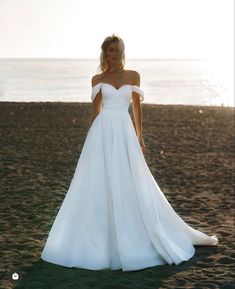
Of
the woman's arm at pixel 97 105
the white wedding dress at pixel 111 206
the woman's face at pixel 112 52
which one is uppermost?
the woman's face at pixel 112 52

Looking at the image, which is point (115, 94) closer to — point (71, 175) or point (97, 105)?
point (97, 105)

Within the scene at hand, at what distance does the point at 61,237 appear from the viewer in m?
7.04

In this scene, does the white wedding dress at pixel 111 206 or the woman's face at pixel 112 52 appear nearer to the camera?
the woman's face at pixel 112 52

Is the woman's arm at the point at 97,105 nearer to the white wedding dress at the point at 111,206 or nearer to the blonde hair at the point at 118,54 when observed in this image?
the white wedding dress at the point at 111,206

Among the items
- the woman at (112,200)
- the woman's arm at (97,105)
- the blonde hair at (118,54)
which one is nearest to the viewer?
the blonde hair at (118,54)

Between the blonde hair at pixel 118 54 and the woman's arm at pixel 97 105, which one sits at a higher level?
the blonde hair at pixel 118 54

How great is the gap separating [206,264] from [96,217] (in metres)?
1.62

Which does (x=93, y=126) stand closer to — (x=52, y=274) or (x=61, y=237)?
(x=61, y=237)

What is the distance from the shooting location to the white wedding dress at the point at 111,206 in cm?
686

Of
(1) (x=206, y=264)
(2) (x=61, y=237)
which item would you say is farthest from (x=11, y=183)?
(1) (x=206, y=264)

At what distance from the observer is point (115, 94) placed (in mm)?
6871

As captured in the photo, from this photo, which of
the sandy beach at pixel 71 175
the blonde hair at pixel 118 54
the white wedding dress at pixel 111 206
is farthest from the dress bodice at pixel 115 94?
the sandy beach at pixel 71 175

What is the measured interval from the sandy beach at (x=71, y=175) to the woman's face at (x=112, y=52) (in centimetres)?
268

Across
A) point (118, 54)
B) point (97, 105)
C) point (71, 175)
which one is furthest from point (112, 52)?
point (71, 175)
